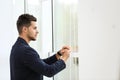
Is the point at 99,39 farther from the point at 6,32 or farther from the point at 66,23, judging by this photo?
the point at 6,32

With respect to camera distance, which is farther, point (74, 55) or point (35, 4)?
point (35, 4)

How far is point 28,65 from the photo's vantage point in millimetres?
1678

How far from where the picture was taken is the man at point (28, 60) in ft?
5.42

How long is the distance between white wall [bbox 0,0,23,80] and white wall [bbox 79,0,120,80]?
981 millimetres

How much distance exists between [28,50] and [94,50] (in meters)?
0.80

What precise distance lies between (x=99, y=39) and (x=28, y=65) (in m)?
0.85

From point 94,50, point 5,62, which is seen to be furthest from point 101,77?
point 5,62

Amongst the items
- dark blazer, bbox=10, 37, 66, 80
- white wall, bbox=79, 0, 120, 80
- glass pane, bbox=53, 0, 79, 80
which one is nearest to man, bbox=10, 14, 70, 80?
dark blazer, bbox=10, 37, 66, 80

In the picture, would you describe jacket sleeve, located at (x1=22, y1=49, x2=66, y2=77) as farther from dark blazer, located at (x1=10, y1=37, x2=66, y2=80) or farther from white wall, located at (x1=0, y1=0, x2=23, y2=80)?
white wall, located at (x1=0, y1=0, x2=23, y2=80)

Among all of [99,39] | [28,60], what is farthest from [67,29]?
[28,60]

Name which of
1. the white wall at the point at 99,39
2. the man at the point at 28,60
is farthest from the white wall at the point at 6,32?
the white wall at the point at 99,39

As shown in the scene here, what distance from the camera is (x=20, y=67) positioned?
174cm

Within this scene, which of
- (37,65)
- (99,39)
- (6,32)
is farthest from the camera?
(6,32)

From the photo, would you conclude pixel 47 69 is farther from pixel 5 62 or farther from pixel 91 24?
pixel 5 62
